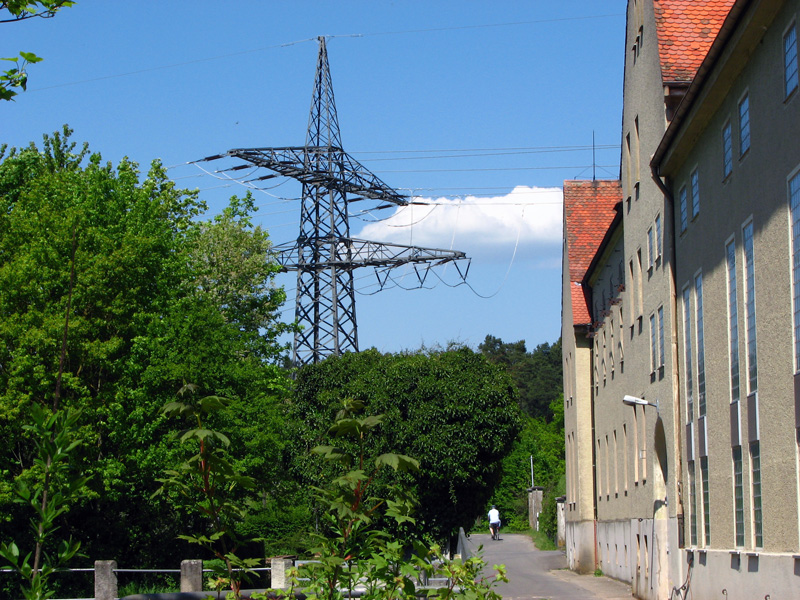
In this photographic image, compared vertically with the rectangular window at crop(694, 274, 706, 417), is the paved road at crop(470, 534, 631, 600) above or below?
below

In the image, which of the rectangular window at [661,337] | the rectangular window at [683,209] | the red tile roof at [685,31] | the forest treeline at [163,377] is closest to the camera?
the rectangular window at [683,209]

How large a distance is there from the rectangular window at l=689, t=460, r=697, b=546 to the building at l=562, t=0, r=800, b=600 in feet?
0.19

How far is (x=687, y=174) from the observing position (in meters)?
20.9

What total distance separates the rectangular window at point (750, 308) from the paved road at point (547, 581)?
4.83m

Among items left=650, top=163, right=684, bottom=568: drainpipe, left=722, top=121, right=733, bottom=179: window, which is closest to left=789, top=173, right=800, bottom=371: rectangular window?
left=722, top=121, right=733, bottom=179: window

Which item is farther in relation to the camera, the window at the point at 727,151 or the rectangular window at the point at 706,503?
the rectangular window at the point at 706,503

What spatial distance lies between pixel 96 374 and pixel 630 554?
15.9m

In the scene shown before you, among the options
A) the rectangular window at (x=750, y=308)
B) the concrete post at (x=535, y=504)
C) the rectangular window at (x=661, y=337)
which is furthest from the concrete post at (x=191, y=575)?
the concrete post at (x=535, y=504)

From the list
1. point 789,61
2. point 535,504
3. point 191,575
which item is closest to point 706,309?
point 789,61

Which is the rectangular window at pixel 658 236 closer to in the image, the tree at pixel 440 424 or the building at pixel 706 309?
the building at pixel 706 309

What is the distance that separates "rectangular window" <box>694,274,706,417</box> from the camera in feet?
63.8

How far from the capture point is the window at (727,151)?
1703cm

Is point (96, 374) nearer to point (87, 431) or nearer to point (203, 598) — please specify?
point (87, 431)

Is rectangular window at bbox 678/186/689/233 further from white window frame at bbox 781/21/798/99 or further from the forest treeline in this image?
the forest treeline
